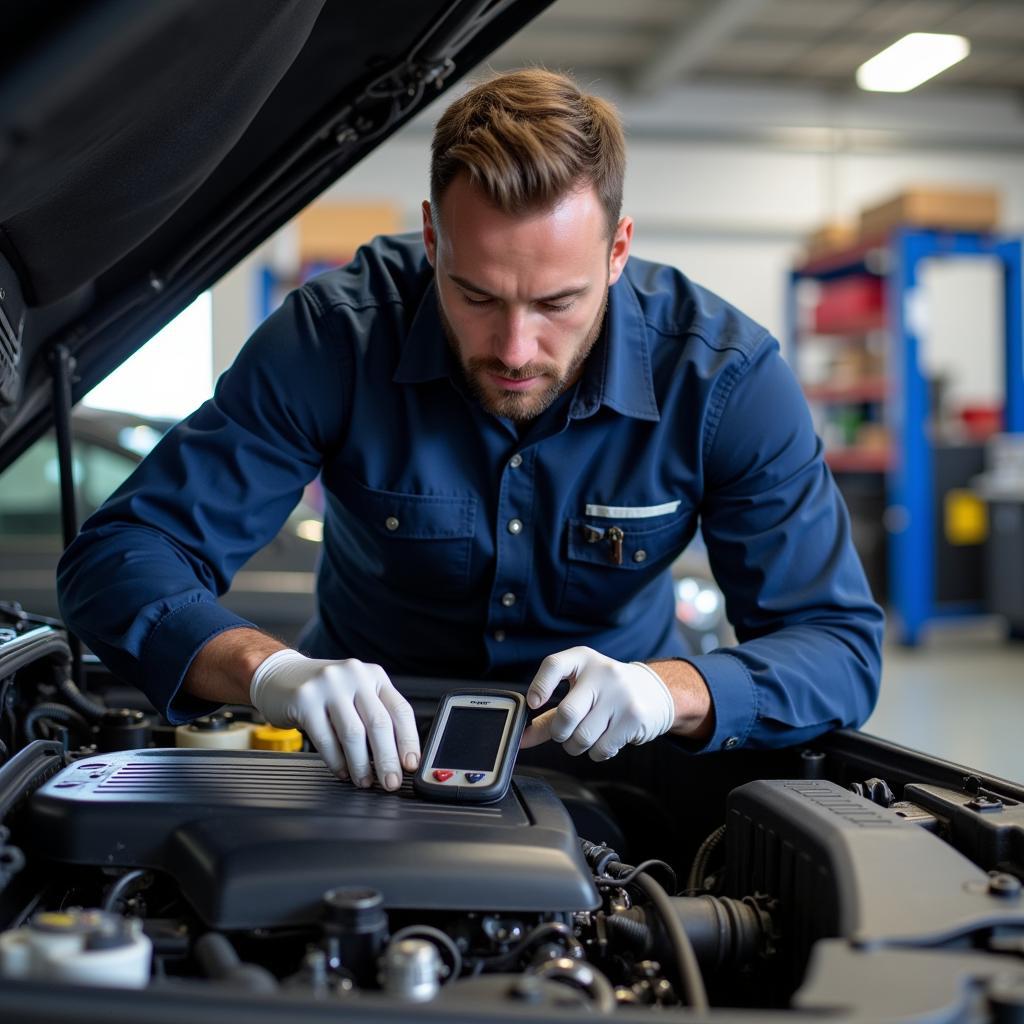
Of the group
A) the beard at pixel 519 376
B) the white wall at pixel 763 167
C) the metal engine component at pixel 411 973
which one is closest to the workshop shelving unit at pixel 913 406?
the white wall at pixel 763 167

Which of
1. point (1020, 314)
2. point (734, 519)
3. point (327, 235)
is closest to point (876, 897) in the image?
point (734, 519)

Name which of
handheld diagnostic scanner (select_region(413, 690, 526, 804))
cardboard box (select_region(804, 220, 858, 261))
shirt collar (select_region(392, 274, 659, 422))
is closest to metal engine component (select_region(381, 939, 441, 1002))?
handheld diagnostic scanner (select_region(413, 690, 526, 804))

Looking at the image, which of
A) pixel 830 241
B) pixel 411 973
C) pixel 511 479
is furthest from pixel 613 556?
pixel 830 241

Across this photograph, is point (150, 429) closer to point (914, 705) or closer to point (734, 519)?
point (734, 519)

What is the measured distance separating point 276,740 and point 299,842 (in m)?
0.50

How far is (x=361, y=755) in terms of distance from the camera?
1.03m

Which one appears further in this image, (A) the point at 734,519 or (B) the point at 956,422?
(B) the point at 956,422

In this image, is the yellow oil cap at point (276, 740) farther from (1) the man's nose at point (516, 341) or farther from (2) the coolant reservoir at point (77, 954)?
(2) the coolant reservoir at point (77, 954)

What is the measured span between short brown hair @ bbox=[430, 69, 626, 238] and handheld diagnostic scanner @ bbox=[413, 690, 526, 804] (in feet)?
1.70

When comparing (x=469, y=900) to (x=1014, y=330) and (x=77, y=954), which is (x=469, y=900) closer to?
(x=77, y=954)

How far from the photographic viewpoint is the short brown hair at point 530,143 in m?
1.25

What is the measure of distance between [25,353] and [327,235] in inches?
233

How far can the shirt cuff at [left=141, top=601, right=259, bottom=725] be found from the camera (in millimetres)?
1234

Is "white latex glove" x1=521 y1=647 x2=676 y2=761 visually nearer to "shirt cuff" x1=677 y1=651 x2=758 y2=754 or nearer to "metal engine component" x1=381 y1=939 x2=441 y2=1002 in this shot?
"shirt cuff" x1=677 y1=651 x2=758 y2=754
